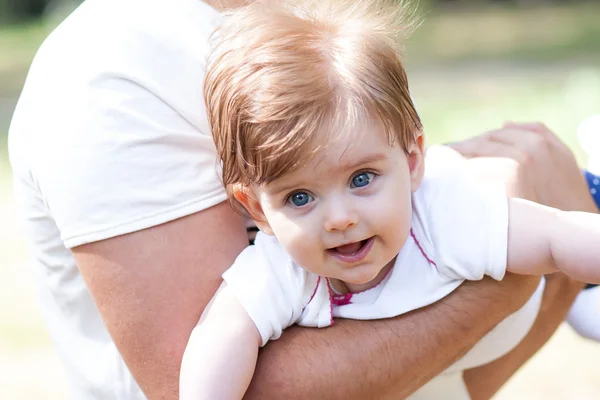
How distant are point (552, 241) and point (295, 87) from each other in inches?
23.6

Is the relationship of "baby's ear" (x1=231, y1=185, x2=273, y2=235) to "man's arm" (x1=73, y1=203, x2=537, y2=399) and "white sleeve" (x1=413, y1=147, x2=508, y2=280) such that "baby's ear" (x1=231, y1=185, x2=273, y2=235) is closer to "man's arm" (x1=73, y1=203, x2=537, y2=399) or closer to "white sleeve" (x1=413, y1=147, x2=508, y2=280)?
"man's arm" (x1=73, y1=203, x2=537, y2=399)

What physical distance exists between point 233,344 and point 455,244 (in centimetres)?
49

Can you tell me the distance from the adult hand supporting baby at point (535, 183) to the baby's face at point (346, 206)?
544mm

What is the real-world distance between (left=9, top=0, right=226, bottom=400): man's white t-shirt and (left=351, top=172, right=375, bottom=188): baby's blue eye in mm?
382

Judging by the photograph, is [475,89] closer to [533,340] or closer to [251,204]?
[533,340]

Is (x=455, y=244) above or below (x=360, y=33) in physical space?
below

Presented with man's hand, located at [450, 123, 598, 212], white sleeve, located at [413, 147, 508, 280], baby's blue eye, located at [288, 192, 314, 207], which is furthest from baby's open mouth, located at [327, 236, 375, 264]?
man's hand, located at [450, 123, 598, 212]

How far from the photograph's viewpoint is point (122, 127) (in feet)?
6.75

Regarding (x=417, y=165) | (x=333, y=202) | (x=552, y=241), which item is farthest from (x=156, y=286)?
(x=552, y=241)

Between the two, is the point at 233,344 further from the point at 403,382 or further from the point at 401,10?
the point at 401,10

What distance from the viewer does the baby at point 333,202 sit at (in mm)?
1830

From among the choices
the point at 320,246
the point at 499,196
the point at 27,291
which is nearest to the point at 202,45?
the point at 320,246

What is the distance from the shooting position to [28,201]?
2.28 m

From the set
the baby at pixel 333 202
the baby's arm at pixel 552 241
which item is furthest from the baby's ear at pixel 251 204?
the baby's arm at pixel 552 241
